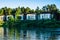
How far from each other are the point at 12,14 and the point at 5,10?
3991 millimetres

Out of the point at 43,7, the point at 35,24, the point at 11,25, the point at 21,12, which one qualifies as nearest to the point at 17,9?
the point at 21,12

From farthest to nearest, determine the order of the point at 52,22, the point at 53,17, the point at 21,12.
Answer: the point at 21,12, the point at 53,17, the point at 52,22

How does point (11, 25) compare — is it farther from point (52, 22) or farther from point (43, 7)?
point (43, 7)

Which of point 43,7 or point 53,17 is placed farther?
point 43,7

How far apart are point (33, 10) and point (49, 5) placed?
473cm

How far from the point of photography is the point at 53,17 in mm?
65438

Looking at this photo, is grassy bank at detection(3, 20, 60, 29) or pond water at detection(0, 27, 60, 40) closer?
pond water at detection(0, 27, 60, 40)

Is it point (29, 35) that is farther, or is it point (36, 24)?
point (36, 24)

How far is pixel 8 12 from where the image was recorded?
80875 millimetres

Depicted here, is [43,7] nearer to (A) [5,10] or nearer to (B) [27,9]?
(B) [27,9]

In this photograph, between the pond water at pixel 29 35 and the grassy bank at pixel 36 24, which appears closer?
the pond water at pixel 29 35

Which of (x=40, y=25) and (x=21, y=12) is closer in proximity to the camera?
(x=40, y=25)

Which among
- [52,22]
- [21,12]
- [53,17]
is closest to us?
→ [52,22]

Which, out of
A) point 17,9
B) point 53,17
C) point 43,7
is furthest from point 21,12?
point 53,17
